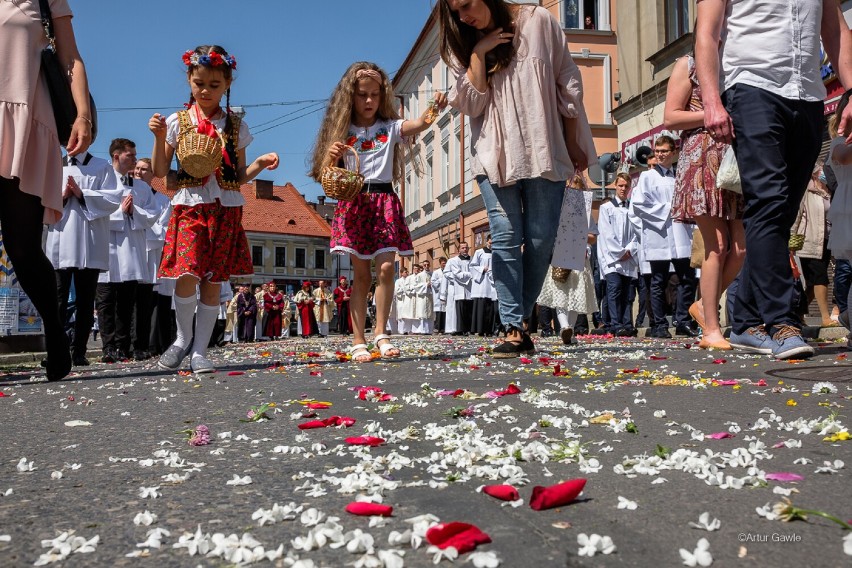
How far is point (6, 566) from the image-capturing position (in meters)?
1.29

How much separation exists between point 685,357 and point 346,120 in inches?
116

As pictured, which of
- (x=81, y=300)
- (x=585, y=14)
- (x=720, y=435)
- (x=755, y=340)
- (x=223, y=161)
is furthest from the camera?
(x=585, y=14)

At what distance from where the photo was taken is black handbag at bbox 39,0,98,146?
4.41 meters

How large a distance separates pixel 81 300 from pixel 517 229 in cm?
383

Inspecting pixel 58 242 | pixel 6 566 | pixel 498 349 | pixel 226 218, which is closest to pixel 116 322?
pixel 58 242

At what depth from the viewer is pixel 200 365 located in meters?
5.29

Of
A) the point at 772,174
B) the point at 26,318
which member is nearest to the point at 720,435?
the point at 772,174

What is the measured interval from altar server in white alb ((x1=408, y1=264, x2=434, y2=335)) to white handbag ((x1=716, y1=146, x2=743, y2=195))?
18.9 metres

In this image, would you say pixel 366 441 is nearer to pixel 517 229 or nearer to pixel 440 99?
pixel 517 229

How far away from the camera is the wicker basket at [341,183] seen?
18.5 ft

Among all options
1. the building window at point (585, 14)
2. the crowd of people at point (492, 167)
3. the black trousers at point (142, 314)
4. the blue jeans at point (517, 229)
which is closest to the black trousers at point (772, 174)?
the crowd of people at point (492, 167)

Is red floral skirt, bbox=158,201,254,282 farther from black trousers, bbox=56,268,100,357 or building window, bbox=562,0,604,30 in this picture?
building window, bbox=562,0,604,30

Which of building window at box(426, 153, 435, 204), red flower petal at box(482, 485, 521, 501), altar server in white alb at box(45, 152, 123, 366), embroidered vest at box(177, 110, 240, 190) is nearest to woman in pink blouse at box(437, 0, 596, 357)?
embroidered vest at box(177, 110, 240, 190)

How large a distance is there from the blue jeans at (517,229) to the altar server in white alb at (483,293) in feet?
41.1
